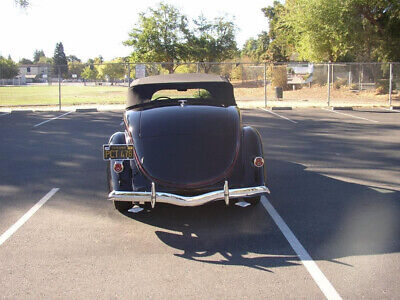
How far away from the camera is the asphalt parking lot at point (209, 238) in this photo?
3.77 m

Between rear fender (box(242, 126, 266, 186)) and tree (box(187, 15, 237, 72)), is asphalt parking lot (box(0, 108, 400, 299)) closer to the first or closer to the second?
rear fender (box(242, 126, 266, 186))

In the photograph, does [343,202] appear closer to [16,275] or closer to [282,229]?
[282,229]

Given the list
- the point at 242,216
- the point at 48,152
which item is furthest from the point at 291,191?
the point at 48,152

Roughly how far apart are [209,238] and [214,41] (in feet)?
159

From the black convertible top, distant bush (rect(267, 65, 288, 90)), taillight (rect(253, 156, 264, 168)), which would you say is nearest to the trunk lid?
taillight (rect(253, 156, 264, 168))

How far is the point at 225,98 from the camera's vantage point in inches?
278

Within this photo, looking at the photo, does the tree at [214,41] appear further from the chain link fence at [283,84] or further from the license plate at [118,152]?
the license plate at [118,152]

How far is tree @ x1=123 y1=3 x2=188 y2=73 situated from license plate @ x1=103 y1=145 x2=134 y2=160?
3820cm

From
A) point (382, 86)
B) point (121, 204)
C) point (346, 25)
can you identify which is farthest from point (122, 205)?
point (382, 86)

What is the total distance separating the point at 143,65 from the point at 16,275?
61.2ft

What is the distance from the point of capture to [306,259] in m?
4.28

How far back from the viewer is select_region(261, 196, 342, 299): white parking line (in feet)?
12.0

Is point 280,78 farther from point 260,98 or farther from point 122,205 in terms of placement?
point 122,205

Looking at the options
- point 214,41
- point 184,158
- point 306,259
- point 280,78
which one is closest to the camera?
point 306,259
